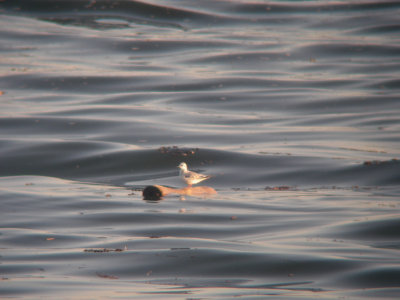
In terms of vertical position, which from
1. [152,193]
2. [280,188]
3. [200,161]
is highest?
[200,161]

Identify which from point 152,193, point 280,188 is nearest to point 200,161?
point 280,188

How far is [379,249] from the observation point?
436 inches

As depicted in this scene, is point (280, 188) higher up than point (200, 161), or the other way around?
point (200, 161)

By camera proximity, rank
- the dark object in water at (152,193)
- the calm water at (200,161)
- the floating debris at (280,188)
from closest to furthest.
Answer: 1. the calm water at (200,161)
2. the dark object in water at (152,193)
3. the floating debris at (280,188)

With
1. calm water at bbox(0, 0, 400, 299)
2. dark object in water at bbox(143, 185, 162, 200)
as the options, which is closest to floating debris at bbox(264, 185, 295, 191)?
calm water at bbox(0, 0, 400, 299)

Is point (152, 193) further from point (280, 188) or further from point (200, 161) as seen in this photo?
point (200, 161)

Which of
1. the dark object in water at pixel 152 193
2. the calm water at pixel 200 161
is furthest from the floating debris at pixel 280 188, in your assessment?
the dark object in water at pixel 152 193

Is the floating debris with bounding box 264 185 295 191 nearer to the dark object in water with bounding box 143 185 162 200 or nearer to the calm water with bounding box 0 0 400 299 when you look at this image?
the calm water with bounding box 0 0 400 299

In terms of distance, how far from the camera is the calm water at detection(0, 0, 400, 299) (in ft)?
32.7

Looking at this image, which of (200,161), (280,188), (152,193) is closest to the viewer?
(152,193)

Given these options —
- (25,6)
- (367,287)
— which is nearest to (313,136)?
(367,287)

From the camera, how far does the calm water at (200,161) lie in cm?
997

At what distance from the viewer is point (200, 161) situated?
65.4 feet

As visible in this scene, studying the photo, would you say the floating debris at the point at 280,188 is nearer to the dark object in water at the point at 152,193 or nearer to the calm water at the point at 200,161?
the calm water at the point at 200,161
